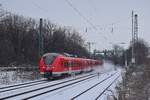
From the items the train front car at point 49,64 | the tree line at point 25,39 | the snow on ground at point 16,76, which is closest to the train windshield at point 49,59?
the train front car at point 49,64

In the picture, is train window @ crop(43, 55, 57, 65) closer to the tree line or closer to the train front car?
the train front car

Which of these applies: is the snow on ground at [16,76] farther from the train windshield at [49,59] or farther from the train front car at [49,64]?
the train windshield at [49,59]

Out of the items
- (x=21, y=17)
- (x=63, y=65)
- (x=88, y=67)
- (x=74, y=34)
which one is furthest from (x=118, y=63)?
(x=63, y=65)

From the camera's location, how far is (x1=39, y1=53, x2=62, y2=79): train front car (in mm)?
42438

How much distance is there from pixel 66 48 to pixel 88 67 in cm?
1487

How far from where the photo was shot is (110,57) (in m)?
143

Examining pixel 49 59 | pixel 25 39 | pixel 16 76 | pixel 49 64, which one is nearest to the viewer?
pixel 16 76

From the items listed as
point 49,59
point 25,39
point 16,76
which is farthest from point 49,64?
point 25,39

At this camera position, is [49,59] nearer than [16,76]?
No

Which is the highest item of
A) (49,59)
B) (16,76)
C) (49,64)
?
(49,59)

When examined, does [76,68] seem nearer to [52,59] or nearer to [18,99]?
[52,59]

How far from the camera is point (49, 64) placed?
42688mm

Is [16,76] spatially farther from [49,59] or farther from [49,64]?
[49,59]

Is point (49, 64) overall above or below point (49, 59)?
below
